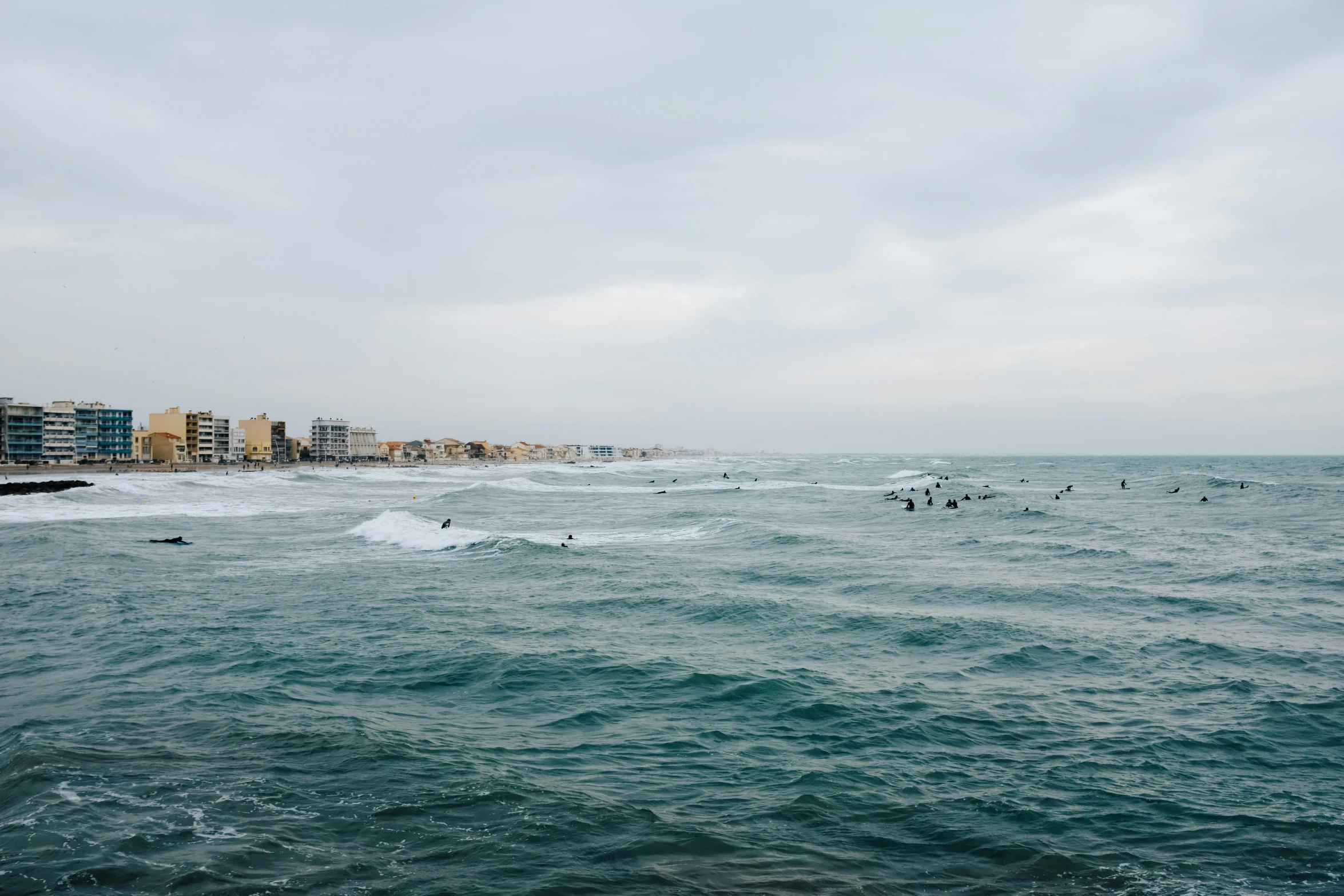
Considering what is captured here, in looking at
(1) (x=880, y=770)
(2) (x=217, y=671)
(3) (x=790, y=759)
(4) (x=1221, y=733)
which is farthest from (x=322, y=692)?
(4) (x=1221, y=733)

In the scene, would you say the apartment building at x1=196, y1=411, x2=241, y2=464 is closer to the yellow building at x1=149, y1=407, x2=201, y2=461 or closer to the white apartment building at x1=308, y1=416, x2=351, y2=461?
the yellow building at x1=149, y1=407, x2=201, y2=461

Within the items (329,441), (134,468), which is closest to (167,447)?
(134,468)

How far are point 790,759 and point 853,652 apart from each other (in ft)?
18.6

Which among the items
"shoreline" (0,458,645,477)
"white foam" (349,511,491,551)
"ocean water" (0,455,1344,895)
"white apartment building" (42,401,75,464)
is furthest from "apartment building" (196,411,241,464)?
"ocean water" (0,455,1344,895)

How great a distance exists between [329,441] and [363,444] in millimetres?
14138

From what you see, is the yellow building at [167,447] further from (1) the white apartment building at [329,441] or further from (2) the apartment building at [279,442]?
(1) the white apartment building at [329,441]

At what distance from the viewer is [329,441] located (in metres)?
182

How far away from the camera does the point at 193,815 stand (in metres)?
8.33

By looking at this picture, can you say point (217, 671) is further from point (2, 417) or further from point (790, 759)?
point (2, 417)

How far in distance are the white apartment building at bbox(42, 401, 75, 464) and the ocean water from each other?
11571 cm

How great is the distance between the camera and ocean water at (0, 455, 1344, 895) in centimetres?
771

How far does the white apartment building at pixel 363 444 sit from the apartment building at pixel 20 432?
74.7 m

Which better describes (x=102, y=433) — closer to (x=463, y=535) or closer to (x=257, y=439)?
(x=257, y=439)

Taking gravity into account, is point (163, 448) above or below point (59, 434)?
below
